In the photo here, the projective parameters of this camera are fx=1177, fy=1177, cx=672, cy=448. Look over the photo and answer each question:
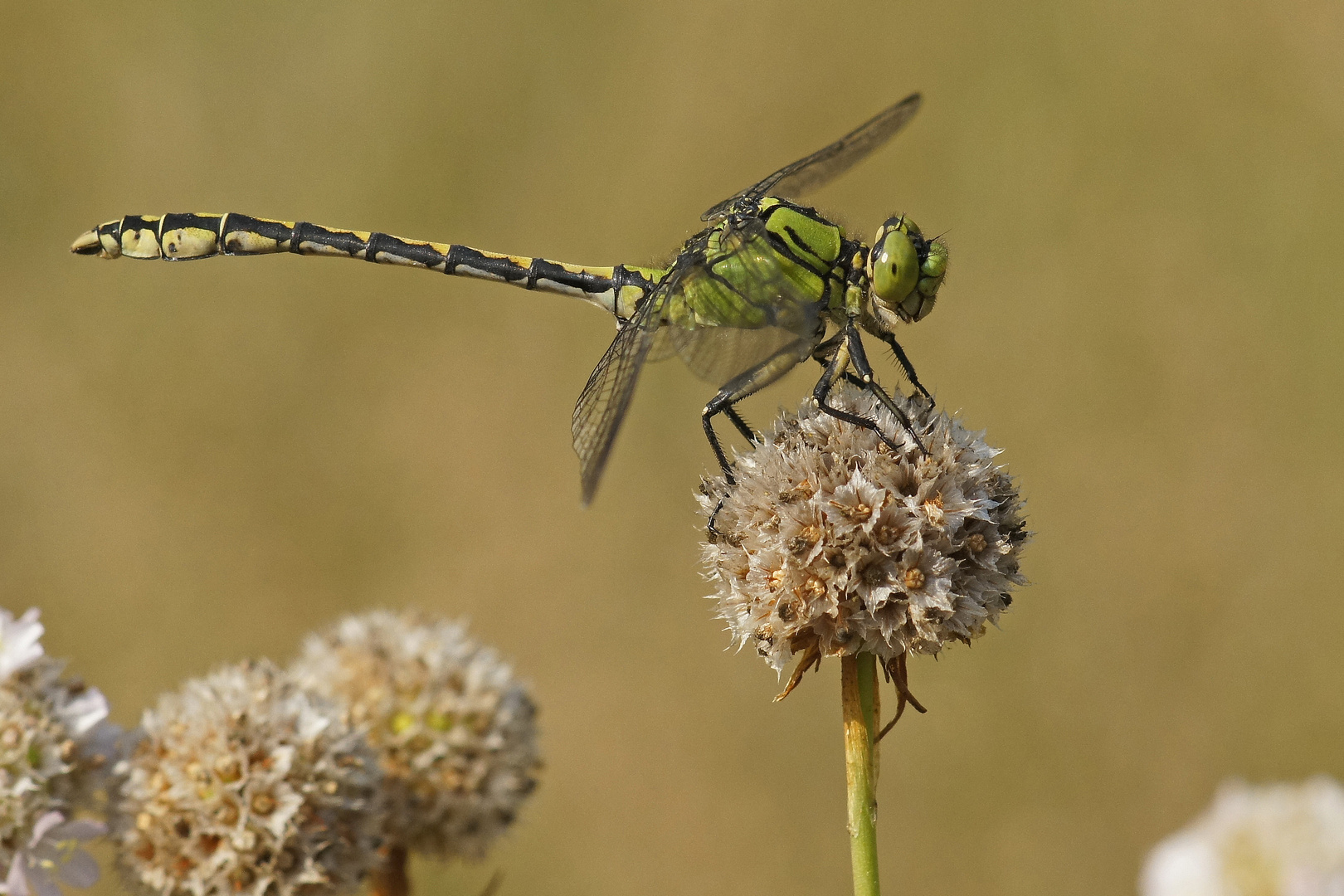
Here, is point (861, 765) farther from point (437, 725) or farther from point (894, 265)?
point (437, 725)

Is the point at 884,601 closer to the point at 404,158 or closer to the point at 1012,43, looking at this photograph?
the point at 1012,43

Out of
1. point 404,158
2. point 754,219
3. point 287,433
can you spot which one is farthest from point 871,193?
point 754,219

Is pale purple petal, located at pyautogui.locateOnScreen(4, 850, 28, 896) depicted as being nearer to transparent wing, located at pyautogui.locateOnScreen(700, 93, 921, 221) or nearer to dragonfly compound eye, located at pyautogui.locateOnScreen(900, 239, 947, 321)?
dragonfly compound eye, located at pyautogui.locateOnScreen(900, 239, 947, 321)

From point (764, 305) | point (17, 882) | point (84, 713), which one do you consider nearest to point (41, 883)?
point (17, 882)

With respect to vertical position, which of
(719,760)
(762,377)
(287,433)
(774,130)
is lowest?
(762,377)

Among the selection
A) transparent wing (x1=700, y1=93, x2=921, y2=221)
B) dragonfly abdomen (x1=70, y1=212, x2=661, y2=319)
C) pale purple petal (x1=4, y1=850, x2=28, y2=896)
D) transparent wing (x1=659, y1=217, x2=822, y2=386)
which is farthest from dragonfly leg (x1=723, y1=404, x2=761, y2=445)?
pale purple petal (x1=4, y1=850, x2=28, y2=896)

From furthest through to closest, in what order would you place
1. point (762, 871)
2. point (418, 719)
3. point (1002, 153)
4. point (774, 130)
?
point (774, 130)
point (1002, 153)
point (762, 871)
point (418, 719)
